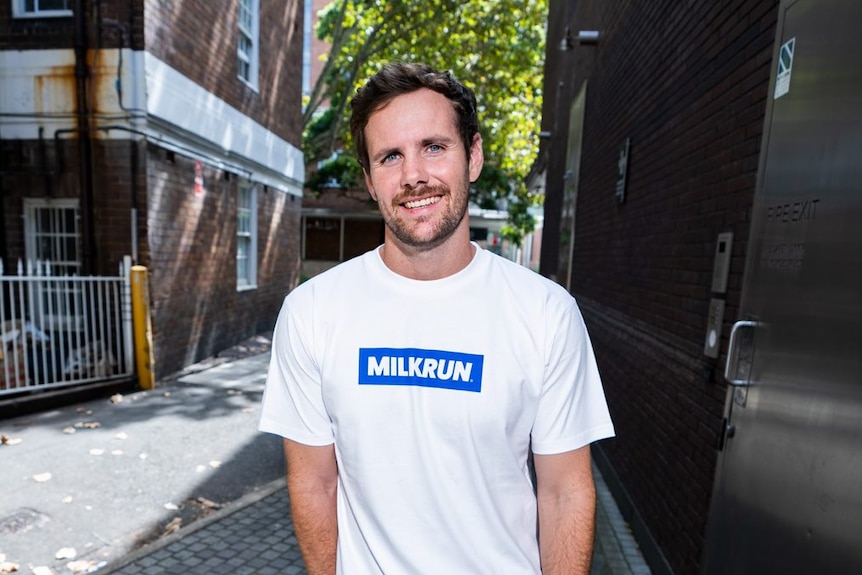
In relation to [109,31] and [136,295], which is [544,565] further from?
[109,31]

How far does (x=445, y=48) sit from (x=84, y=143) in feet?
36.6

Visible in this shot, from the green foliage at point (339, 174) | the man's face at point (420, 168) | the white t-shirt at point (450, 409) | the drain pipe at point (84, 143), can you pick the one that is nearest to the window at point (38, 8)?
the drain pipe at point (84, 143)

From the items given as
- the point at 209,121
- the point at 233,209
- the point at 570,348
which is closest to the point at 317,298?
the point at 570,348

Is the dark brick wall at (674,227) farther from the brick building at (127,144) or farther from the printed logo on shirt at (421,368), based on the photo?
the brick building at (127,144)

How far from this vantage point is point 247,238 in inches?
453

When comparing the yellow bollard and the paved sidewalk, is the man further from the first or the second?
the yellow bollard

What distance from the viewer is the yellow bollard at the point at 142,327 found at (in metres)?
7.23

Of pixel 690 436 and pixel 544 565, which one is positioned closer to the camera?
pixel 544 565

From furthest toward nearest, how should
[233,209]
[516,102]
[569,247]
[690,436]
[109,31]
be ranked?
→ [516,102]
[233,209]
[569,247]
[109,31]
[690,436]

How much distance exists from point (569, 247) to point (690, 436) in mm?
5525

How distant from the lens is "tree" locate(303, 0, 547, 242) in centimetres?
1507

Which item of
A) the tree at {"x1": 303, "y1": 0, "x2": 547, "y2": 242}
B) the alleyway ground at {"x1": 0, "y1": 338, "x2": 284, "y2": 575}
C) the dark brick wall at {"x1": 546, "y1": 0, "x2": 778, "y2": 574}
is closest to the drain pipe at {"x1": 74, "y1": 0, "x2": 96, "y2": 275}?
the alleyway ground at {"x1": 0, "y1": 338, "x2": 284, "y2": 575}

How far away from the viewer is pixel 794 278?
7.14 ft

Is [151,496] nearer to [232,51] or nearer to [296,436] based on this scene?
[296,436]
